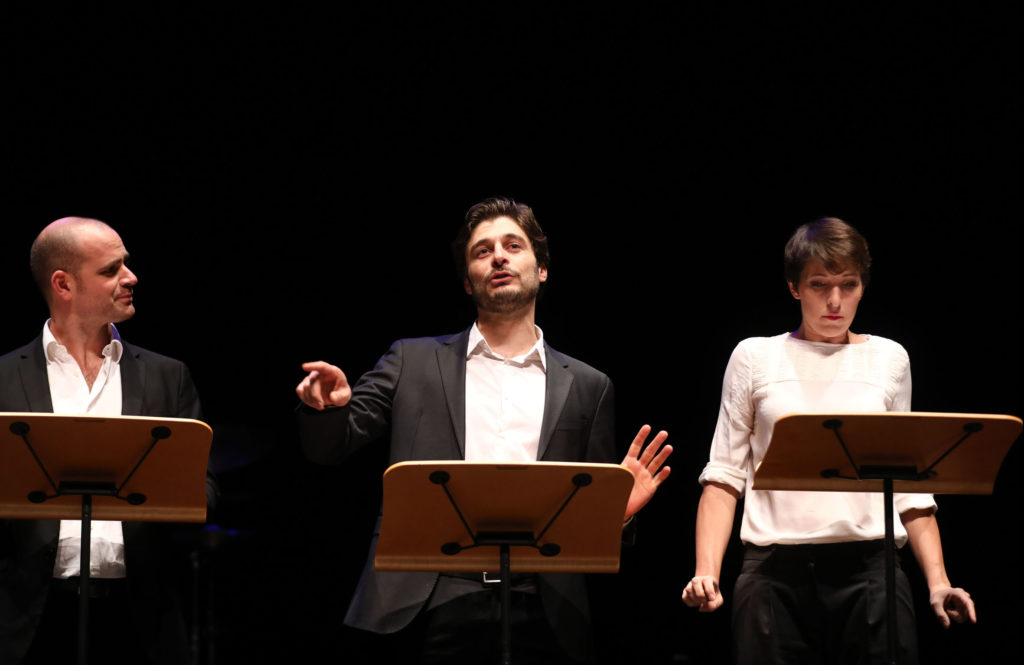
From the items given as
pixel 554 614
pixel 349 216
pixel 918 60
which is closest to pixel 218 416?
pixel 349 216

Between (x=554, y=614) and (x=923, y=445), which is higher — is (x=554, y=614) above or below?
below

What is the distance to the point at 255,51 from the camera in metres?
5.16

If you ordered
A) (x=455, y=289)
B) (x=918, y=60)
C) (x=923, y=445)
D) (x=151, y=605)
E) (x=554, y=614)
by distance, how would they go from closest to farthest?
1. (x=923, y=445)
2. (x=554, y=614)
3. (x=151, y=605)
4. (x=918, y=60)
5. (x=455, y=289)

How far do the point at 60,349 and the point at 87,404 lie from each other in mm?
226

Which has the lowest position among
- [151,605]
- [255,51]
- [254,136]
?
[151,605]

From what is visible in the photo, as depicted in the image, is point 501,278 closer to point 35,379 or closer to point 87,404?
point 87,404

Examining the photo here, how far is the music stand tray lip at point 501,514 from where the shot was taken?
96.9 inches

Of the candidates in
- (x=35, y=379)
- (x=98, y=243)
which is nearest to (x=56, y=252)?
(x=98, y=243)

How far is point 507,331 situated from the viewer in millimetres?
3506

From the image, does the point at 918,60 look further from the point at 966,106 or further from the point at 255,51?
the point at 255,51

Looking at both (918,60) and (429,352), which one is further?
(918,60)

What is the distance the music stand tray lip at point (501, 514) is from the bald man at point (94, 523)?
964 millimetres

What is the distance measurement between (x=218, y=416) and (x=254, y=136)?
53.2 inches

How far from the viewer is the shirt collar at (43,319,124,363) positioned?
3.45 metres
